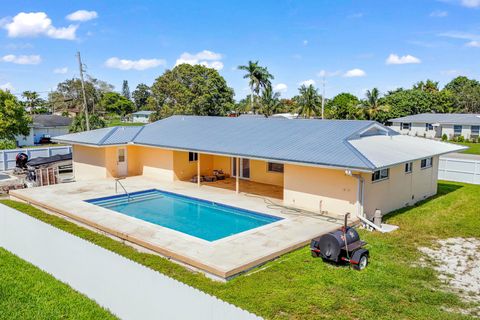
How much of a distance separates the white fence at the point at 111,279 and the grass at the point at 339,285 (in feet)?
6.88

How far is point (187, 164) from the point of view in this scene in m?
22.0

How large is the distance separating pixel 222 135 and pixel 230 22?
27.4 m

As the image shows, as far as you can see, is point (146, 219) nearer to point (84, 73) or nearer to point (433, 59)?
point (84, 73)

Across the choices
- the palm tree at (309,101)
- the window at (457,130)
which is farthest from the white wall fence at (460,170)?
the palm tree at (309,101)

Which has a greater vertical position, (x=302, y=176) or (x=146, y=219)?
(x=302, y=176)

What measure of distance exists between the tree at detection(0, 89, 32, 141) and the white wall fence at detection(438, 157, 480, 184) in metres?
34.4

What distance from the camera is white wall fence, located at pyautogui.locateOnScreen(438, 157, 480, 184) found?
22.1 metres

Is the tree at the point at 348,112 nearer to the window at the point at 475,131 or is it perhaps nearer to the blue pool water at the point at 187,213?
the window at the point at 475,131

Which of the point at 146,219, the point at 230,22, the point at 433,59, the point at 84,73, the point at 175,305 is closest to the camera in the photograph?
the point at 175,305

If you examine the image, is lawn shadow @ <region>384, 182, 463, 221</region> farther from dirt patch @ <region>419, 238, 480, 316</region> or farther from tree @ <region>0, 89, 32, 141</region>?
tree @ <region>0, 89, 32, 141</region>

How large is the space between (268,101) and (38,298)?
162 ft

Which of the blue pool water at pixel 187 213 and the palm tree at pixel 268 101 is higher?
the palm tree at pixel 268 101

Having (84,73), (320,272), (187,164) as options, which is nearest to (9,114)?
(84,73)

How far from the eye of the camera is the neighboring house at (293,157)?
46.4 ft
